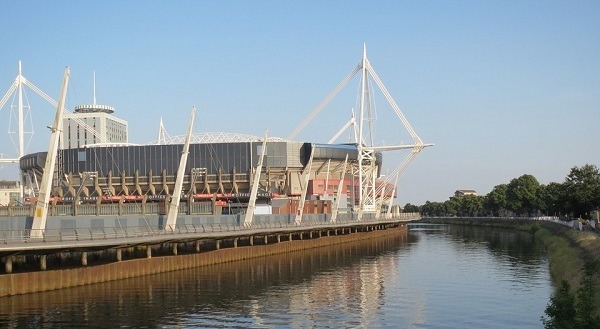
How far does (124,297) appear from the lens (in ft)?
161

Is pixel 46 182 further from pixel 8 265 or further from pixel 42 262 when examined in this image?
pixel 8 265

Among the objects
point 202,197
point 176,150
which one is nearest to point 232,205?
point 202,197

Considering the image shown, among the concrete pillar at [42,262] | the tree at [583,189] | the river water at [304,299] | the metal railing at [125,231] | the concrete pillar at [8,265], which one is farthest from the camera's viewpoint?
the tree at [583,189]

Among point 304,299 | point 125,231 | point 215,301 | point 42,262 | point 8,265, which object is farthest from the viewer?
point 125,231

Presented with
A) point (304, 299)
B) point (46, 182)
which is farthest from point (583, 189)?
point (46, 182)

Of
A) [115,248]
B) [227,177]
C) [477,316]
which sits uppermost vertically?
[227,177]

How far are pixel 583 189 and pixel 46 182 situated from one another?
4288 inches

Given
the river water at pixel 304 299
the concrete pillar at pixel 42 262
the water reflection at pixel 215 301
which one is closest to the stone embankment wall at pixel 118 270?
the concrete pillar at pixel 42 262

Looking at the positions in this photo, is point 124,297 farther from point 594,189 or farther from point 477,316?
point 594,189

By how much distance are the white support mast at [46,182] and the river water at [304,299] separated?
206 inches

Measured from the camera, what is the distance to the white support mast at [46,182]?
51244 mm

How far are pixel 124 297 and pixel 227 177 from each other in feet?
323

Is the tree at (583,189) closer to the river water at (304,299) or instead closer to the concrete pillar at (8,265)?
the river water at (304,299)

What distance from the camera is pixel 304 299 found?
1977 inches
